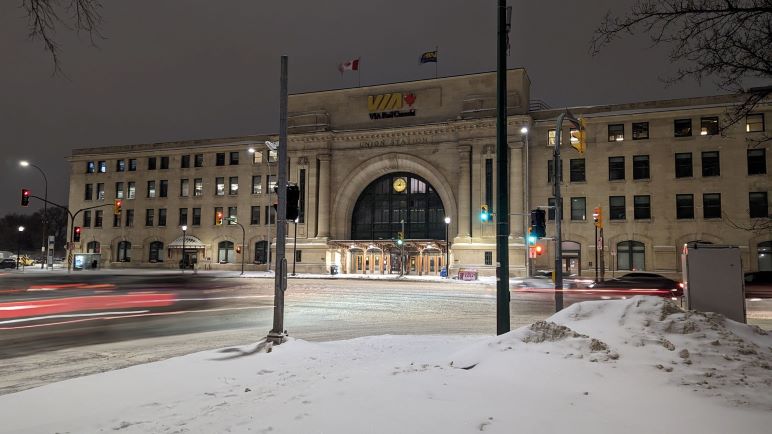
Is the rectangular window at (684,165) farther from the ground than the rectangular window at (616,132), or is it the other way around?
the rectangular window at (616,132)

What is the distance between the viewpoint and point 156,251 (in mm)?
69750

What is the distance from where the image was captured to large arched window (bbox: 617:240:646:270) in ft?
157

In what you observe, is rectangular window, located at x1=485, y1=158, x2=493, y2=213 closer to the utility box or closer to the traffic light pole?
the utility box

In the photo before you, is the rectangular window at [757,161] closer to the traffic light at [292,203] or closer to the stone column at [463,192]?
the stone column at [463,192]

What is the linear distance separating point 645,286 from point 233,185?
167ft

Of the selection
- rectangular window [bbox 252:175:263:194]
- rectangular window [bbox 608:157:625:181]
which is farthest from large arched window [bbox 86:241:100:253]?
rectangular window [bbox 608:157:625:181]

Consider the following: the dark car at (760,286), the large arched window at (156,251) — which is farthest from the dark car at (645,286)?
the large arched window at (156,251)

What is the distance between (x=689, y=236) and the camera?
46.5 meters

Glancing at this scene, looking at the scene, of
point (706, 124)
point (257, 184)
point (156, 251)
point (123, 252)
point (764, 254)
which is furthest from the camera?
point (123, 252)

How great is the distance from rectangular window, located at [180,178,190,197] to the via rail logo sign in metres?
26.9

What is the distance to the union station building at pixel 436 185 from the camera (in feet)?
153

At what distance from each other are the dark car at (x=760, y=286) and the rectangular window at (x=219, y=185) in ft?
183

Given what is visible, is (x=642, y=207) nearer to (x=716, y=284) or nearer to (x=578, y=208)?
(x=578, y=208)

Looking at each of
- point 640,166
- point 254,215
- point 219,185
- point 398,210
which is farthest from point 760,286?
point 219,185
